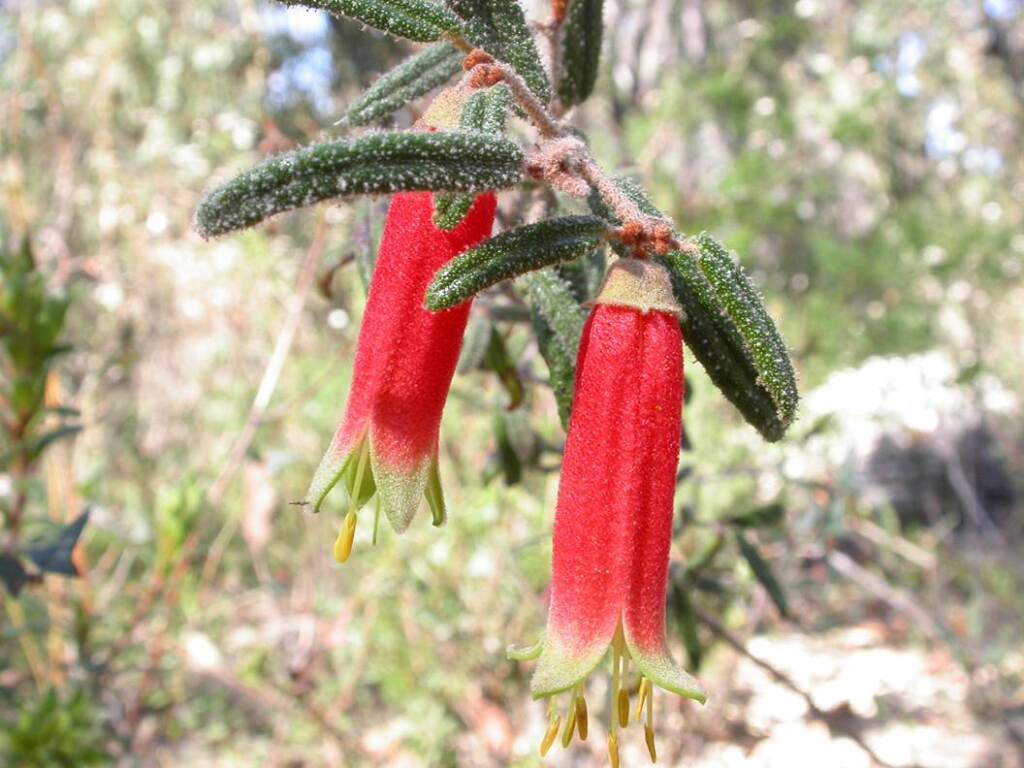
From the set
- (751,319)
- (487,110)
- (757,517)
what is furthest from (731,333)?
(757,517)

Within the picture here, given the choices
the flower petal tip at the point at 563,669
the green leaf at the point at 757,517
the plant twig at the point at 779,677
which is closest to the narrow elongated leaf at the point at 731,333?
the flower petal tip at the point at 563,669

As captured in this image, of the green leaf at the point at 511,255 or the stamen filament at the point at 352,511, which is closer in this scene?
the green leaf at the point at 511,255

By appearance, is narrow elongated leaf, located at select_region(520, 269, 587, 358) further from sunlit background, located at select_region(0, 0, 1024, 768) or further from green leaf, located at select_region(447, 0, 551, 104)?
sunlit background, located at select_region(0, 0, 1024, 768)

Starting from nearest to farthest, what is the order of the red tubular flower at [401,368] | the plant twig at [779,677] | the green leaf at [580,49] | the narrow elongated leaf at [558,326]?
the red tubular flower at [401,368]
the narrow elongated leaf at [558,326]
the green leaf at [580,49]
the plant twig at [779,677]

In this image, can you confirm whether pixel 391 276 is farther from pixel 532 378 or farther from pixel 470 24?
pixel 532 378

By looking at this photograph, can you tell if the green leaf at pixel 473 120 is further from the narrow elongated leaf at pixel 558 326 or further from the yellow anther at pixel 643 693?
the yellow anther at pixel 643 693

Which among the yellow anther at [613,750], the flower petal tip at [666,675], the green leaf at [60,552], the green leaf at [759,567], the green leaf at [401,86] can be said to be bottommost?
the yellow anther at [613,750]

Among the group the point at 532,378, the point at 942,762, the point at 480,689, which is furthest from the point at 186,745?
the point at 942,762

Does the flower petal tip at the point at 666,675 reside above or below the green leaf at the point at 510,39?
below
